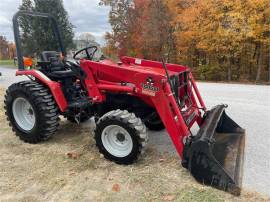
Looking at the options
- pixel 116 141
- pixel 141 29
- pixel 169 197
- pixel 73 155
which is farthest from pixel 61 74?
pixel 141 29

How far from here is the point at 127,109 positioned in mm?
4391

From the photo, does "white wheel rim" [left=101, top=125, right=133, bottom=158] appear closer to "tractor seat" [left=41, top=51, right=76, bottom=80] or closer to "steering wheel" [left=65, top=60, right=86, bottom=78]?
"steering wheel" [left=65, top=60, right=86, bottom=78]

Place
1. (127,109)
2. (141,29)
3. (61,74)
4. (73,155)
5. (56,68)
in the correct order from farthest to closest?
(141,29) < (56,68) < (61,74) < (127,109) < (73,155)

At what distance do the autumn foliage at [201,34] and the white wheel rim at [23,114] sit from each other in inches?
315

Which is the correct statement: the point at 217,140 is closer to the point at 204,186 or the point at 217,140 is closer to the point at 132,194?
the point at 204,186

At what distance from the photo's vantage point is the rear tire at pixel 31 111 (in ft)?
14.3

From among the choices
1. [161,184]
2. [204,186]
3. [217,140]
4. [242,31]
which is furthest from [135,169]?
[242,31]

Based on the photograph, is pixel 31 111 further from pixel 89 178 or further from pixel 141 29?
pixel 141 29

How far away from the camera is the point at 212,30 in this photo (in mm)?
14680

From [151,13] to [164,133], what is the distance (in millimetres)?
14907

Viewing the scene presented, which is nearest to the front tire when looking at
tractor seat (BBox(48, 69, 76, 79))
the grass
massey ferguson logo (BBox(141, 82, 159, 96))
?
the grass

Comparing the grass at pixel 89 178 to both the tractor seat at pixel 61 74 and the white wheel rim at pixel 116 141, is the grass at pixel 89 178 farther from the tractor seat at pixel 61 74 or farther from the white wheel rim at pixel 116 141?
the tractor seat at pixel 61 74

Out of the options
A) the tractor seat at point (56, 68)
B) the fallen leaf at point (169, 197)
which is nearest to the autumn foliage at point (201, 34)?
the tractor seat at point (56, 68)

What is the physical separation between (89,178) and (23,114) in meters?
2.12
